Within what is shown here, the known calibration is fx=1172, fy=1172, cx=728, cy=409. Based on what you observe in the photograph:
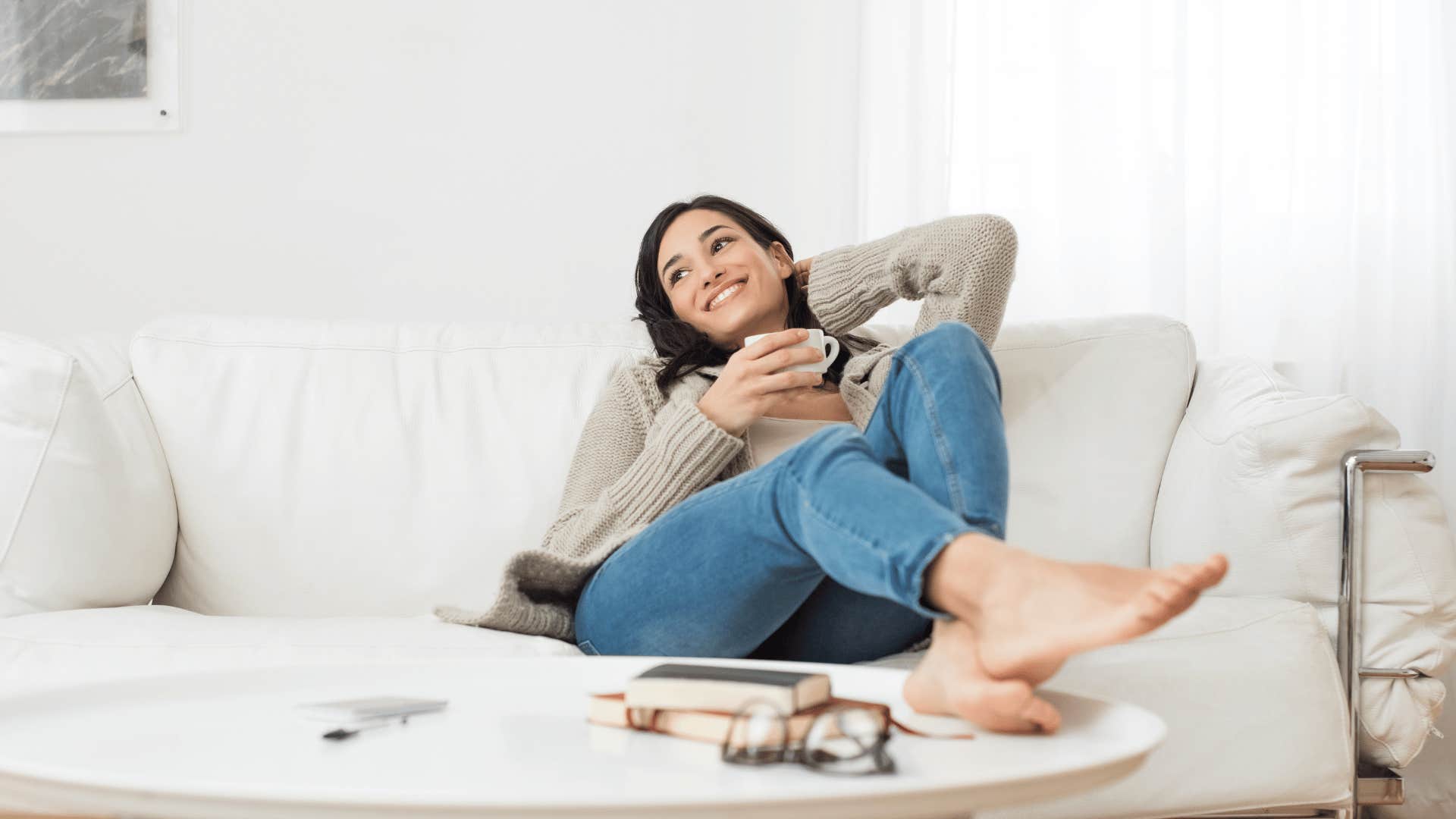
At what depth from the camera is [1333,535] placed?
1575mm

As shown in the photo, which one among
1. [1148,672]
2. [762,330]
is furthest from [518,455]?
[1148,672]

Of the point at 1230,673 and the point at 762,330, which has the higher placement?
the point at 762,330

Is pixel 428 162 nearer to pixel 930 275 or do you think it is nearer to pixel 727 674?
pixel 930 275

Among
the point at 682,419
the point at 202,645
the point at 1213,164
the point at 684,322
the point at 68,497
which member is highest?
the point at 1213,164

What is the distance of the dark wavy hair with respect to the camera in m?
1.88

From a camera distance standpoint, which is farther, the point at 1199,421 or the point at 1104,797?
the point at 1199,421

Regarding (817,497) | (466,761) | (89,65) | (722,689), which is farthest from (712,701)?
(89,65)

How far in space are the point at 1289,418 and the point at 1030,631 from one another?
0.99m

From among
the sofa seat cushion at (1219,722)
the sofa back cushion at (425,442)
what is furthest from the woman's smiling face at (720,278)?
the sofa seat cushion at (1219,722)

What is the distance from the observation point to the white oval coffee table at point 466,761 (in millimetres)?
609

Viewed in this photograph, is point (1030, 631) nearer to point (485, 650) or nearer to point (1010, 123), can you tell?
point (485, 650)

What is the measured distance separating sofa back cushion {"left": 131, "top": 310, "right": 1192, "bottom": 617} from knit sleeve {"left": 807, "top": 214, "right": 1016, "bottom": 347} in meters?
0.23

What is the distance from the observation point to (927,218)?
97.3 inches

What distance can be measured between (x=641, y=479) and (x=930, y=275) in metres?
0.56
